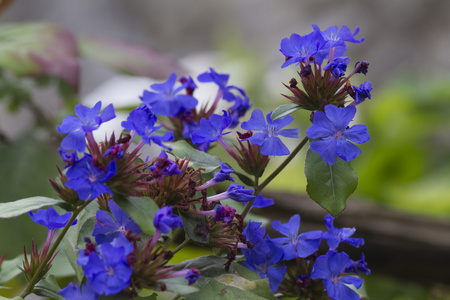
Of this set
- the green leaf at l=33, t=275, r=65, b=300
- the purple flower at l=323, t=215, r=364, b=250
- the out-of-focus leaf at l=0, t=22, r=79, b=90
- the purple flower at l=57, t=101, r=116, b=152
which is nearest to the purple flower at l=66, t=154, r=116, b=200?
the purple flower at l=57, t=101, r=116, b=152

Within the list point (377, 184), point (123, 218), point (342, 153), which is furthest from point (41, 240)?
point (377, 184)

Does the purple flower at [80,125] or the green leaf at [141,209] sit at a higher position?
the purple flower at [80,125]

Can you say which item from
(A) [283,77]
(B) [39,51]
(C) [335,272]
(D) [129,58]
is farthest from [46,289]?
(A) [283,77]

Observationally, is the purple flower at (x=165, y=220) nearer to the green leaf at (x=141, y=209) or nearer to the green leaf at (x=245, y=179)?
the green leaf at (x=141, y=209)

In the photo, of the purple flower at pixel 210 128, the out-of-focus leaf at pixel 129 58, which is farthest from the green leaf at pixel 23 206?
the out-of-focus leaf at pixel 129 58

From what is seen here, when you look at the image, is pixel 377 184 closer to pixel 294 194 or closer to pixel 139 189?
pixel 294 194

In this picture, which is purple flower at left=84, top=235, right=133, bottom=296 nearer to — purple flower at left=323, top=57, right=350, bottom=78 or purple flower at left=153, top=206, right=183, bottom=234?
purple flower at left=153, top=206, right=183, bottom=234

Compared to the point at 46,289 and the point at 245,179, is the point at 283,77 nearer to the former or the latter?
the point at 245,179
